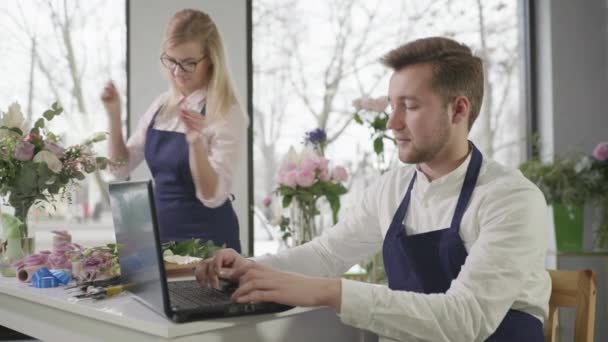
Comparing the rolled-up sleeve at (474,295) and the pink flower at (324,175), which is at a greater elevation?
the pink flower at (324,175)

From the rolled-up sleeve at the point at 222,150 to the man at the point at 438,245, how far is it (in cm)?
109

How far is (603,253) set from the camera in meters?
3.76

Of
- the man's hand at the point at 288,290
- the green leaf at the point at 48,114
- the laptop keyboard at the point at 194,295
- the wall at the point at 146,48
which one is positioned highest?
the wall at the point at 146,48

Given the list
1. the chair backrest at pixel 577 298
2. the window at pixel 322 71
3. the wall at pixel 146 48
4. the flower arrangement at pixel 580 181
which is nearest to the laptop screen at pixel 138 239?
the chair backrest at pixel 577 298

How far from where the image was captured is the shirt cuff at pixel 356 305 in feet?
4.05

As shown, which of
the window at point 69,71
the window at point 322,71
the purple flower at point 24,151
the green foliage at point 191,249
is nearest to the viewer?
the green foliage at point 191,249

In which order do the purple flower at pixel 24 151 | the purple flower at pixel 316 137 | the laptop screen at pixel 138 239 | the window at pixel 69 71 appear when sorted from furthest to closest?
the window at pixel 69 71
the purple flower at pixel 316 137
the purple flower at pixel 24 151
the laptop screen at pixel 138 239

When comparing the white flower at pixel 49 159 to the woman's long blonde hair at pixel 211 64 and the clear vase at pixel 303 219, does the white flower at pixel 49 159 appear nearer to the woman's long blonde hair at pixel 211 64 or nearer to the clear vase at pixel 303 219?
the woman's long blonde hair at pixel 211 64

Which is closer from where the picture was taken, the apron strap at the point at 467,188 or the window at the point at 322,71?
the apron strap at the point at 467,188

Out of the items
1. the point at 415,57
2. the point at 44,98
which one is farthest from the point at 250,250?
the point at 415,57

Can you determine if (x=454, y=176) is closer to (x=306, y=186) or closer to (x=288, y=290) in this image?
(x=288, y=290)

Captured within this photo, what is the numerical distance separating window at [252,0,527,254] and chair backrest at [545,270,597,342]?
1959 mm

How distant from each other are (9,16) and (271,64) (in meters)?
1.40

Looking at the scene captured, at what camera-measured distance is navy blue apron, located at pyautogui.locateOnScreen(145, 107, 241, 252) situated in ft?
9.12
